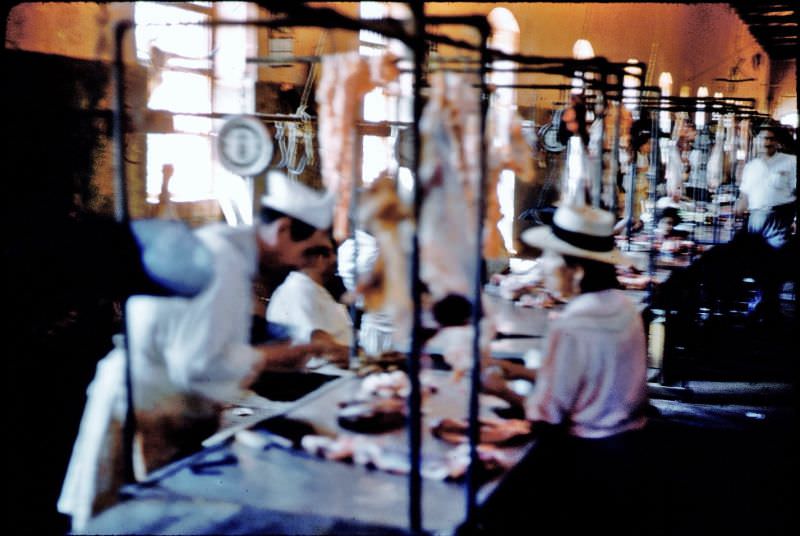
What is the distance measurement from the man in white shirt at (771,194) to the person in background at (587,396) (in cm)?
734

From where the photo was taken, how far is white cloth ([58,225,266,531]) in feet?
11.5

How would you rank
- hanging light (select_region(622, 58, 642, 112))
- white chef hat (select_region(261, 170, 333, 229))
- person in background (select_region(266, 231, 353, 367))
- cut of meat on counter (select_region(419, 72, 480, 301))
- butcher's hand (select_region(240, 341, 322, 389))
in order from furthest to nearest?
hanging light (select_region(622, 58, 642, 112))
person in background (select_region(266, 231, 353, 367))
butcher's hand (select_region(240, 341, 322, 389))
white chef hat (select_region(261, 170, 333, 229))
cut of meat on counter (select_region(419, 72, 480, 301))

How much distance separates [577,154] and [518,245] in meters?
4.74

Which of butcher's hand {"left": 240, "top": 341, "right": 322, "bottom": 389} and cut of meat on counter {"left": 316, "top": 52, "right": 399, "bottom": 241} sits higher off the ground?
cut of meat on counter {"left": 316, "top": 52, "right": 399, "bottom": 241}

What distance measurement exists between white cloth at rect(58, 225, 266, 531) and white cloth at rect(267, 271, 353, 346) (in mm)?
1353

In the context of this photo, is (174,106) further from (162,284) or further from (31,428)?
(162,284)

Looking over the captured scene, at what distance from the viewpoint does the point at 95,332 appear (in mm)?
5711

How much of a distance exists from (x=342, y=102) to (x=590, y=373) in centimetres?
220

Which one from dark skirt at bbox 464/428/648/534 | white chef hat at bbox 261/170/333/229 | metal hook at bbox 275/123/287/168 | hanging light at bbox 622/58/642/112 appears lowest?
dark skirt at bbox 464/428/648/534

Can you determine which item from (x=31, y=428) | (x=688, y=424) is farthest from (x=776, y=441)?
(x=31, y=428)

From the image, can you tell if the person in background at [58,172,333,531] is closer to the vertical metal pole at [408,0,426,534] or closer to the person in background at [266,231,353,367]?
the person in background at [266,231,353,367]

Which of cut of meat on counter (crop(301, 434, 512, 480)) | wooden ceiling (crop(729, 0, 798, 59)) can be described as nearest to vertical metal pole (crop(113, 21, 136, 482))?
cut of meat on counter (crop(301, 434, 512, 480))

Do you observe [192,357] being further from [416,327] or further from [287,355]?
[416,327]

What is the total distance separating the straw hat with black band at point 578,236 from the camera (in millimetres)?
4074
